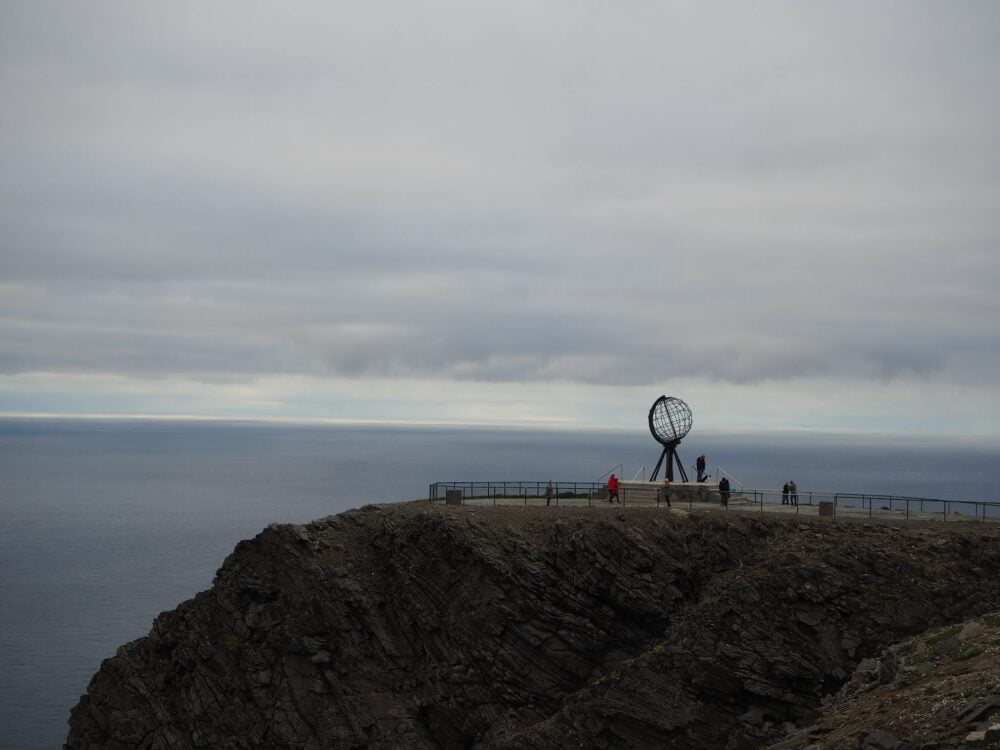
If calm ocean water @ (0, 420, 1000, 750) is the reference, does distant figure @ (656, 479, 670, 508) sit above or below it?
above

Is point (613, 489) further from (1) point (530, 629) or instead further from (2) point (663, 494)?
(1) point (530, 629)

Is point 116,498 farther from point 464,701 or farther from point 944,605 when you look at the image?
point 944,605

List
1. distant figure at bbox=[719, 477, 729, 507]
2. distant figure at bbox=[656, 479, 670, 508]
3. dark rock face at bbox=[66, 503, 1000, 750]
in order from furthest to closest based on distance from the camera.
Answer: distant figure at bbox=[656, 479, 670, 508] < distant figure at bbox=[719, 477, 729, 507] < dark rock face at bbox=[66, 503, 1000, 750]

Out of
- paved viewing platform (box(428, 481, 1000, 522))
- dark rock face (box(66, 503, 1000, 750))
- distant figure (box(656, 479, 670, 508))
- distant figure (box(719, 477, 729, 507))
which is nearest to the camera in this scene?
dark rock face (box(66, 503, 1000, 750))

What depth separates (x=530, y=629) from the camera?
3594 centimetres

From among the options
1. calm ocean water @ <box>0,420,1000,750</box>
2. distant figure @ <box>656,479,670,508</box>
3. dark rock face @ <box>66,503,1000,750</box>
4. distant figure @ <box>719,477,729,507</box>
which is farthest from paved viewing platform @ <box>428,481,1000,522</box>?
calm ocean water @ <box>0,420,1000,750</box>

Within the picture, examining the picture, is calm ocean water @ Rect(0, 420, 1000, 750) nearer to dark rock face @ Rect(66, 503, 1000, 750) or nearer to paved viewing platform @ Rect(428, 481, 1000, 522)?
dark rock face @ Rect(66, 503, 1000, 750)

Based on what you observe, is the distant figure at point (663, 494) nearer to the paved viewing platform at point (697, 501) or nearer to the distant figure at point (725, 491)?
the paved viewing platform at point (697, 501)

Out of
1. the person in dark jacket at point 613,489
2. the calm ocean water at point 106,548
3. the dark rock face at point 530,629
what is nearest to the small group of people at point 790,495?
the dark rock face at point 530,629

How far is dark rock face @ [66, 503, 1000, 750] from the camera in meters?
32.3

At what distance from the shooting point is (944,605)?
3219 cm

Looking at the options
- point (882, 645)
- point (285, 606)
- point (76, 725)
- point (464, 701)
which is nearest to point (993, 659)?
point (882, 645)

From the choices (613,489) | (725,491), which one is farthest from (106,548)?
(725,491)

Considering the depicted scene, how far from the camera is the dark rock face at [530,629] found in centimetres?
3234
